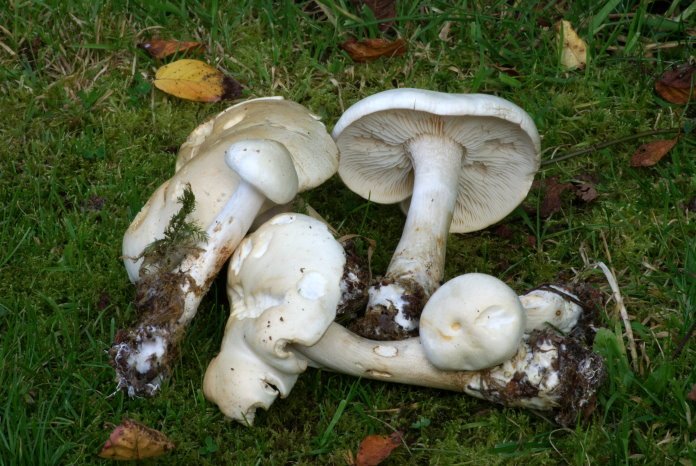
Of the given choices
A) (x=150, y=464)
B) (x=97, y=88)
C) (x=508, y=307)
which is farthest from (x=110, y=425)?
(x=97, y=88)

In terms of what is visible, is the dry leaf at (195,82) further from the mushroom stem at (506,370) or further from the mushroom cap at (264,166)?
the mushroom stem at (506,370)


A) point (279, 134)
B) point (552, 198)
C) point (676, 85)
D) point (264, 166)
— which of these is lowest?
point (552, 198)

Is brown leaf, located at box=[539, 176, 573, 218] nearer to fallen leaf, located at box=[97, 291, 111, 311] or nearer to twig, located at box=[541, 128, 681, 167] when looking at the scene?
twig, located at box=[541, 128, 681, 167]

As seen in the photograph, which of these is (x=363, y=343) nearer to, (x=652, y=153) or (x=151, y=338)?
(x=151, y=338)

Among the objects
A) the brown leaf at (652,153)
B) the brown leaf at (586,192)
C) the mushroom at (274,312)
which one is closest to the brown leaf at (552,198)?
the brown leaf at (586,192)

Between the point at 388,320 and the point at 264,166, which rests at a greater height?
the point at 264,166

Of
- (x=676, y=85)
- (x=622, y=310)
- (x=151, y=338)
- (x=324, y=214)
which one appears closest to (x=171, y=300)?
(x=151, y=338)

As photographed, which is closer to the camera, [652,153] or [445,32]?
[652,153]

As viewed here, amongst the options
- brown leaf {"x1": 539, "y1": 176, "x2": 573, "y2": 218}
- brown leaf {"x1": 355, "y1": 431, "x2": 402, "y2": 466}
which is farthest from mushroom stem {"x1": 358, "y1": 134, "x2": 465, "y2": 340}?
brown leaf {"x1": 539, "y1": 176, "x2": 573, "y2": 218}
